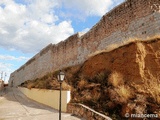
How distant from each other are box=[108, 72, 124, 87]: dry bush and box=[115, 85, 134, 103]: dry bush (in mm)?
626

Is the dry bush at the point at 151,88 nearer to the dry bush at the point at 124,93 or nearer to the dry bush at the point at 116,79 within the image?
the dry bush at the point at 124,93

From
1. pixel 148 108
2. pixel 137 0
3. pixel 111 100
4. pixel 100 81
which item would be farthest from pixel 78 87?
pixel 137 0

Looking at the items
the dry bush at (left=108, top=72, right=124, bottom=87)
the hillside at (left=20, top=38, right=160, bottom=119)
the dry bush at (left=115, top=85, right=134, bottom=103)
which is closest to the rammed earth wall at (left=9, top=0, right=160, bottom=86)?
the hillside at (left=20, top=38, right=160, bottom=119)

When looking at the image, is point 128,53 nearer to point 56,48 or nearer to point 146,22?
point 146,22

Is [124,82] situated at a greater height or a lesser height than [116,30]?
lesser

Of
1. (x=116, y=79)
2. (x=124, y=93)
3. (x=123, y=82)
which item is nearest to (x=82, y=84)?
(x=116, y=79)

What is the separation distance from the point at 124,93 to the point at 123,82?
1.13 meters

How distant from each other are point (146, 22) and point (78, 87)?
198 inches

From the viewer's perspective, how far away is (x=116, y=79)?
10203 mm

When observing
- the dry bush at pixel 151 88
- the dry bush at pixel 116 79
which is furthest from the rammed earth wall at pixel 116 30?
the dry bush at pixel 151 88

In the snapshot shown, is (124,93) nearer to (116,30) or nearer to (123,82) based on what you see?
(123,82)

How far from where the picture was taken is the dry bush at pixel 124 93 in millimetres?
8727

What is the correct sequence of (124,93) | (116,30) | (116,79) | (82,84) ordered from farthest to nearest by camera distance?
(116,30), (82,84), (116,79), (124,93)

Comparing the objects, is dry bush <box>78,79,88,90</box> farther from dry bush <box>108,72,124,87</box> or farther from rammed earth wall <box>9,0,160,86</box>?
rammed earth wall <box>9,0,160,86</box>
